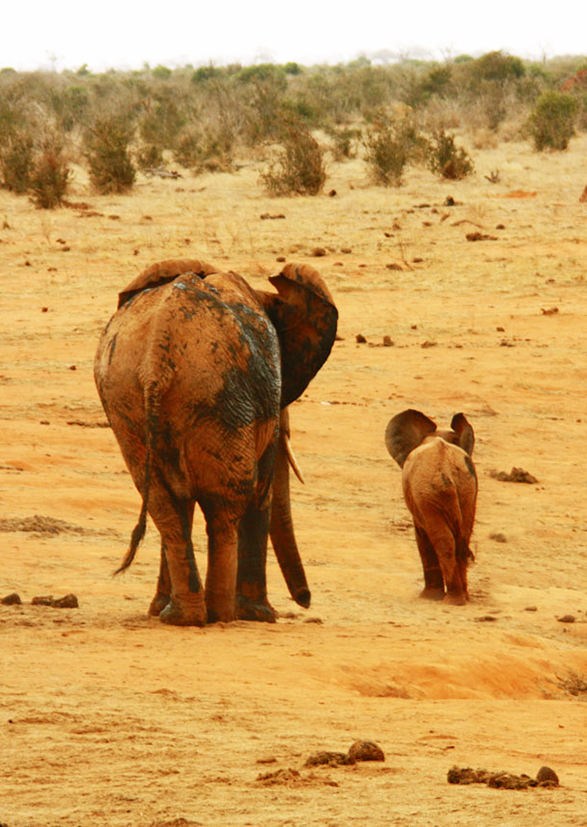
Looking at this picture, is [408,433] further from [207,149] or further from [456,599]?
[207,149]

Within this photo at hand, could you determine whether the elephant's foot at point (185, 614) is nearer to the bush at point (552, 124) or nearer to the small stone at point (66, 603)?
the small stone at point (66, 603)

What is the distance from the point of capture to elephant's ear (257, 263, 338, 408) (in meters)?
6.88

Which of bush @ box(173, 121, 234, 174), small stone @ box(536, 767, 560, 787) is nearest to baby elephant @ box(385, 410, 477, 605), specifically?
small stone @ box(536, 767, 560, 787)

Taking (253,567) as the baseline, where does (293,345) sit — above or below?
above

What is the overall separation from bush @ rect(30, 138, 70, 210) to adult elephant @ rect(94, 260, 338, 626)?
1863 cm

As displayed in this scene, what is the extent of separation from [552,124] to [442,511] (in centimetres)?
2696

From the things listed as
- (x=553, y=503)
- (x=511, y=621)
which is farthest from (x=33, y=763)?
(x=553, y=503)

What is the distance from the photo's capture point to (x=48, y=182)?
24.6 metres

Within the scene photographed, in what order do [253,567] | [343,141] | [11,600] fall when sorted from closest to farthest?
[11,600], [253,567], [343,141]

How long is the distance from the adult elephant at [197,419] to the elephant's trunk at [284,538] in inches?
11.8

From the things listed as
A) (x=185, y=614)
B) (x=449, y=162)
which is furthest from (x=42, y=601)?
(x=449, y=162)

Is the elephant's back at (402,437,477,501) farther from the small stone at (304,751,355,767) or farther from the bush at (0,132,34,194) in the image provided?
the bush at (0,132,34,194)

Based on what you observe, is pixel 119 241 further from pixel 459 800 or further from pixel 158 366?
pixel 459 800

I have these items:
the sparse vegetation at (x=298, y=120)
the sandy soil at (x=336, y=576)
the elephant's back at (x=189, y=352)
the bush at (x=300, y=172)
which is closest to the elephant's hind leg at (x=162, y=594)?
the sandy soil at (x=336, y=576)
